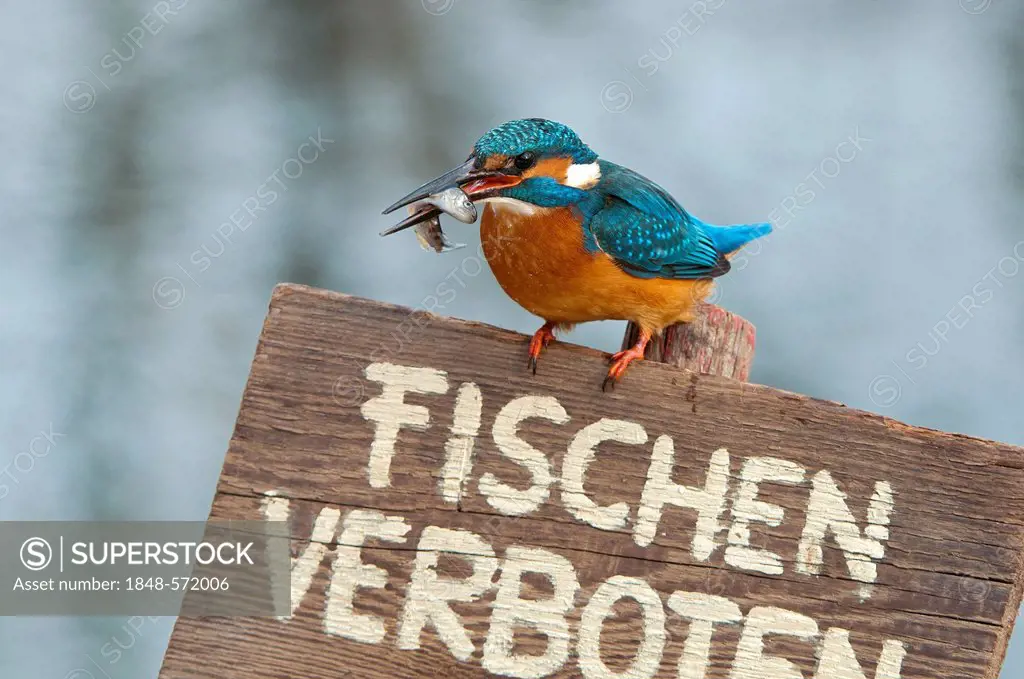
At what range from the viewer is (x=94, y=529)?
314 cm

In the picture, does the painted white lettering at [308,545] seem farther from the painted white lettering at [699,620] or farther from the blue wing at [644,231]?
the blue wing at [644,231]

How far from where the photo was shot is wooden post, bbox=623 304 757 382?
2.01 m

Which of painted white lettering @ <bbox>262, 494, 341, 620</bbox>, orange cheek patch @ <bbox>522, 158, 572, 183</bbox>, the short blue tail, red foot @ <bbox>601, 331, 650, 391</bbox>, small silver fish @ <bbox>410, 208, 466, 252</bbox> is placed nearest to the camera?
painted white lettering @ <bbox>262, 494, 341, 620</bbox>

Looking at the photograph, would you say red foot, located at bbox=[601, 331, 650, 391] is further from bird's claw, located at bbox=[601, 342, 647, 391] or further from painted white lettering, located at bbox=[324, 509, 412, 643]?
painted white lettering, located at bbox=[324, 509, 412, 643]

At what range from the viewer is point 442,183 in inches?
71.1

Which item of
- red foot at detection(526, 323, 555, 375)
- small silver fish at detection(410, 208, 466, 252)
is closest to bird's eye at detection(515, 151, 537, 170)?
small silver fish at detection(410, 208, 466, 252)

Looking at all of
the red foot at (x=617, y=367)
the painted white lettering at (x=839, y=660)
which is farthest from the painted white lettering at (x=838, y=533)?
the red foot at (x=617, y=367)

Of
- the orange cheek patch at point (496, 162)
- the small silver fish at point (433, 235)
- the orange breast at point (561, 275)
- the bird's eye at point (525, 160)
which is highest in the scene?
the bird's eye at point (525, 160)

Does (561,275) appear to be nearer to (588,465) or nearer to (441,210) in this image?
(441,210)

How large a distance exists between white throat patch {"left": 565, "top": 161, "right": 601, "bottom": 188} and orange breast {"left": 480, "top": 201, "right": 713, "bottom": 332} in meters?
0.07

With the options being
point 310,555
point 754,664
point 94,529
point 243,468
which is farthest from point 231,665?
point 94,529

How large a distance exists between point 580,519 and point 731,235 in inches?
40.5

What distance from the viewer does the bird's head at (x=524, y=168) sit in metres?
1.87

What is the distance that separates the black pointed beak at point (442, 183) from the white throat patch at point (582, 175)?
10.1 inches
